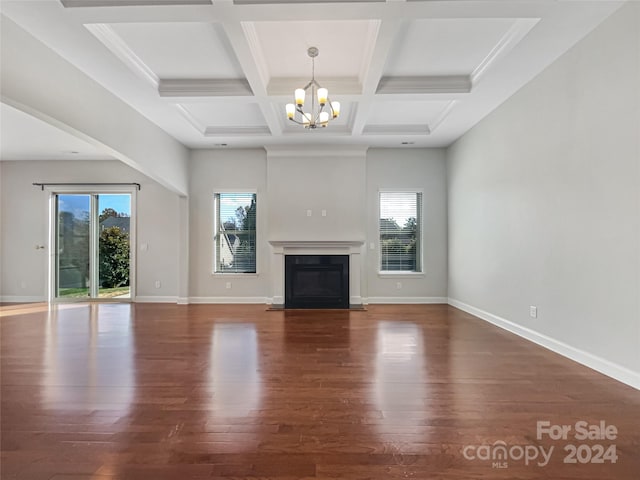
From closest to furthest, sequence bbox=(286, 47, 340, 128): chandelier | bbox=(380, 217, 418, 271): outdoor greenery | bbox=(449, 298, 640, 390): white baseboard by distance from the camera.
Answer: bbox=(449, 298, 640, 390): white baseboard < bbox=(286, 47, 340, 128): chandelier < bbox=(380, 217, 418, 271): outdoor greenery

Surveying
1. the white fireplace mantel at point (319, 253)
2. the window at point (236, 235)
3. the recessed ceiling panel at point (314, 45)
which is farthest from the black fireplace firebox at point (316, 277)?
the recessed ceiling panel at point (314, 45)

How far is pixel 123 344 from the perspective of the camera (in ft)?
12.6

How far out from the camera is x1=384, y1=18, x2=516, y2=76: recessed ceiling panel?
3.06 m

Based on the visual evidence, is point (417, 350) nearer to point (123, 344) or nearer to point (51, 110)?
point (123, 344)

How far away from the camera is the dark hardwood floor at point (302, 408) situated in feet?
5.60

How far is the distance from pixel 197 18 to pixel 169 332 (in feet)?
11.7

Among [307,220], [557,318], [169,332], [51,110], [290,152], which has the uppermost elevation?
[290,152]

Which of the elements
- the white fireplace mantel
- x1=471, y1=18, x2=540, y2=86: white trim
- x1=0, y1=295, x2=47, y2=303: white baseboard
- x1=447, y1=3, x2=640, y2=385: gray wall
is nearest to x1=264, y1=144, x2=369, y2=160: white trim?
the white fireplace mantel

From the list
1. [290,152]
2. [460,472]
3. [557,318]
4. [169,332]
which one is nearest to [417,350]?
[557,318]

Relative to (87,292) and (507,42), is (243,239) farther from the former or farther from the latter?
(507,42)

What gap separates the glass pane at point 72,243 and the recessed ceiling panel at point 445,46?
6744 millimetres

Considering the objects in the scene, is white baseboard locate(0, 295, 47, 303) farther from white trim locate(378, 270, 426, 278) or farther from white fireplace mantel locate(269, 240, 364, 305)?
white trim locate(378, 270, 426, 278)

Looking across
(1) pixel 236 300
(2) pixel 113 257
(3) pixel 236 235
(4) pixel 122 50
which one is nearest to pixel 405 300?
(1) pixel 236 300

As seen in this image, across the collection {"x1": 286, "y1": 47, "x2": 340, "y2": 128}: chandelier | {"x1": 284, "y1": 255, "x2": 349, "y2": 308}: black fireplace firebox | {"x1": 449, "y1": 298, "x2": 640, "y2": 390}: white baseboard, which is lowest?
{"x1": 449, "y1": 298, "x2": 640, "y2": 390}: white baseboard
